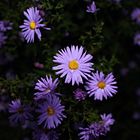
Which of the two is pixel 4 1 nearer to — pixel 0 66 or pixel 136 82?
pixel 0 66

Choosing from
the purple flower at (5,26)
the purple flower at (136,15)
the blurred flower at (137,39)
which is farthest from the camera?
the blurred flower at (137,39)

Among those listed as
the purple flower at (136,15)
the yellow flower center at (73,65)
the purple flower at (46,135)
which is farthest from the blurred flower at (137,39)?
the purple flower at (46,135)

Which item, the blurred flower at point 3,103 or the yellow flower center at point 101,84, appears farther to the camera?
the blurred flower at point 3,103

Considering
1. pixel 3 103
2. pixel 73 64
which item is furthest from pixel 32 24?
pixel 3 103

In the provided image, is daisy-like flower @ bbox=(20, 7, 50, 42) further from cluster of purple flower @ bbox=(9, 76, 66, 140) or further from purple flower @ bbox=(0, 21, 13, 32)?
purple flower @ bbox=(0, 21, 13, 32)

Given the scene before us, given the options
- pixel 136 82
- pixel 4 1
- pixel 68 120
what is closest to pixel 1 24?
pixel 4 1

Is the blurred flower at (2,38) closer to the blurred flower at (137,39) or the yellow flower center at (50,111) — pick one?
the yellow flower center at (50,111)

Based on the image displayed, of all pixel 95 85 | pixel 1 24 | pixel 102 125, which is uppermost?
pixel 1 24
